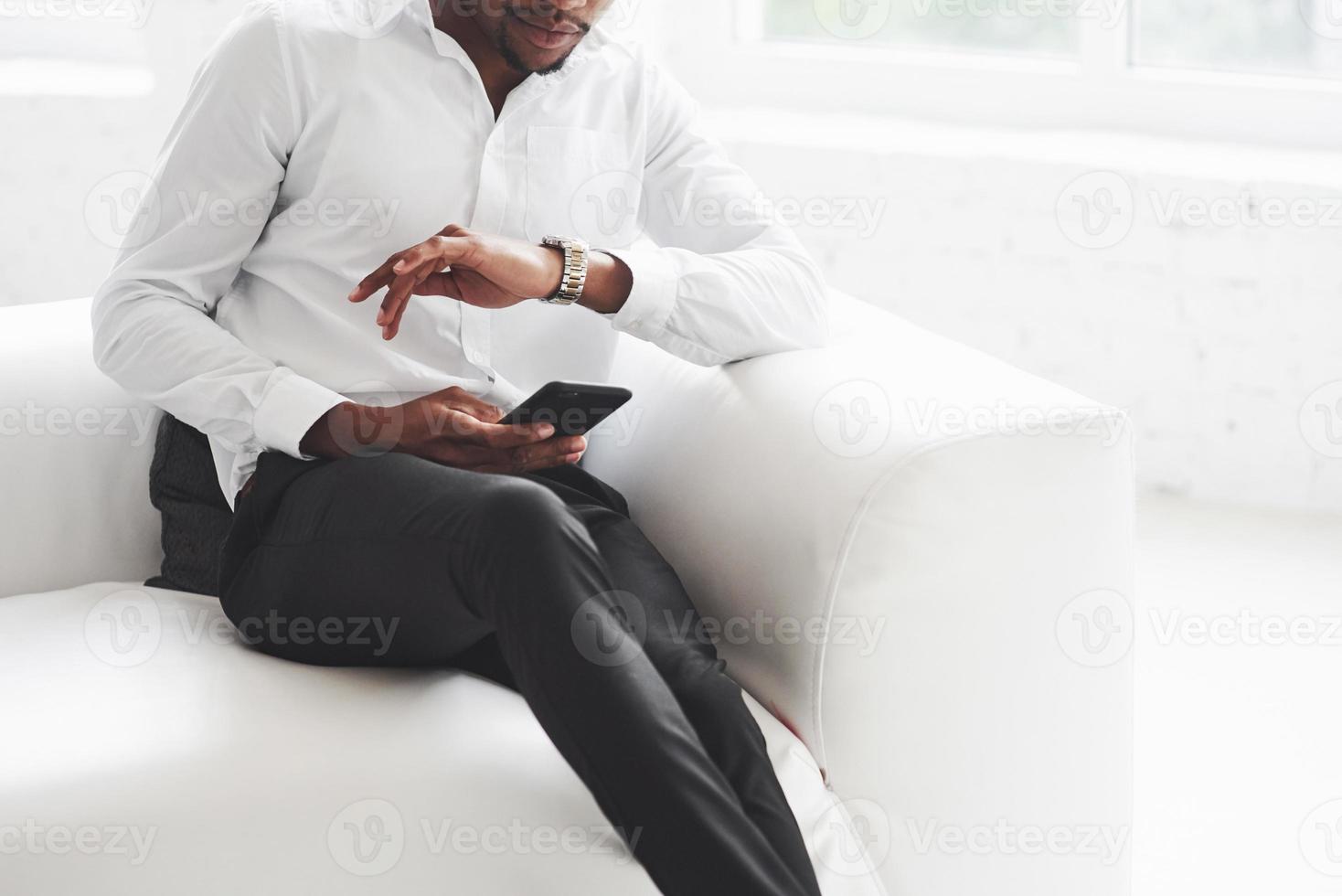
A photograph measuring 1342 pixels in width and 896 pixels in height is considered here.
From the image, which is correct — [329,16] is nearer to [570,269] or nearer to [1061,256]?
[570,269]

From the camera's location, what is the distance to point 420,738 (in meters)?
1.23

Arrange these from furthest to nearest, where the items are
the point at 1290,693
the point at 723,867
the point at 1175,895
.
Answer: the point at 1290,693 → the point at 1175,895 → the point at 723,867

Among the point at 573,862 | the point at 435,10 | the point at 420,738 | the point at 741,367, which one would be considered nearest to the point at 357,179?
the point at 435,10

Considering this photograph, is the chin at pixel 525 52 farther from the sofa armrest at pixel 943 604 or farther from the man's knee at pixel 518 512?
the man's knee at pixel 518 512

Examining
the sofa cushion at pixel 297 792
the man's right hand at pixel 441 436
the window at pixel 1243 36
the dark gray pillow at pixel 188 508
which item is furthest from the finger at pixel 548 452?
the window at pixel 1243 36

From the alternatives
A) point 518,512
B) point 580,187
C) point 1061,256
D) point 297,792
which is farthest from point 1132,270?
point 297,792

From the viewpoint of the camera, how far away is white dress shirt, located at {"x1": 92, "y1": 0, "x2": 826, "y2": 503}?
1500 millimetres

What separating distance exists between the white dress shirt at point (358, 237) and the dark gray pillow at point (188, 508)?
0.18 feet

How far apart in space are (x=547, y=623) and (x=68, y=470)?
2.39 feet

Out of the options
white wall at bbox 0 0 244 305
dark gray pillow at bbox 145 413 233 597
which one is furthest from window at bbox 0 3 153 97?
dark gray pillow at bbox 145 413 233 597

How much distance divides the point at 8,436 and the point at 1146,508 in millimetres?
2163

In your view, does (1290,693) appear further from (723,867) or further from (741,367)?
(723,867)

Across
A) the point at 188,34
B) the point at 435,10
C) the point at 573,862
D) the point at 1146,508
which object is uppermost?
the point at 435,10

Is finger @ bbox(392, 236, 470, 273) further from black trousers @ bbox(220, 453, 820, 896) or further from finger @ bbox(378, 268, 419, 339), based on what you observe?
black trousers @ bbox(220, 453, 820, 896)
